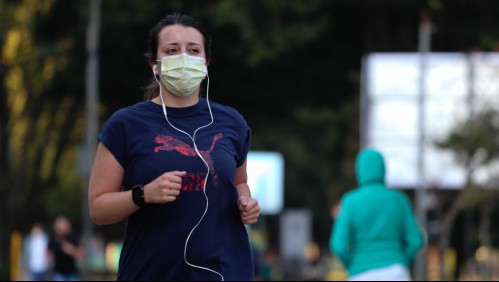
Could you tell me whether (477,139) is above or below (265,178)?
above

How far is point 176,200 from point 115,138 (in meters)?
0.31

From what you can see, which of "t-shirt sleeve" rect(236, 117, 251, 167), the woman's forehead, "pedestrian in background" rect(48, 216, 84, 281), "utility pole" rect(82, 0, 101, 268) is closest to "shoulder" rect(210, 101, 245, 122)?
"t-shirt sleeve" rect(236, 117, 251, 167)

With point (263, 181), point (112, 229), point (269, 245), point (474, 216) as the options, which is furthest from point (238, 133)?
point (269, 245)

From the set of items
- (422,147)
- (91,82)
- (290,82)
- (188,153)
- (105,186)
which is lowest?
(422,147)

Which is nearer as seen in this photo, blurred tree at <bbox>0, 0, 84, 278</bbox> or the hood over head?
the hood over head

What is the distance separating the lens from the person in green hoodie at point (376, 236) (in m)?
9.48

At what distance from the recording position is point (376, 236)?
956 cm

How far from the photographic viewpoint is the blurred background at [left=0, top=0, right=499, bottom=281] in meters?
23.1

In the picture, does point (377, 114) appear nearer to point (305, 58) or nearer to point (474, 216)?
point (305, 58)

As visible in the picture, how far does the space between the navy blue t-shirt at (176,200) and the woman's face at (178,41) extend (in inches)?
8.5

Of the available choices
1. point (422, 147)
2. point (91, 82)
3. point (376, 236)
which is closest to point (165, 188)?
point (376, 236)

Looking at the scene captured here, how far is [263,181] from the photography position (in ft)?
107

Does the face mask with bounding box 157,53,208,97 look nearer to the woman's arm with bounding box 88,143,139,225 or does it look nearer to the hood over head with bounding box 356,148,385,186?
the woman's arm with bounding box 88,143,139,225

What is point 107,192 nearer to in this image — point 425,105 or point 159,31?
point 159,31
